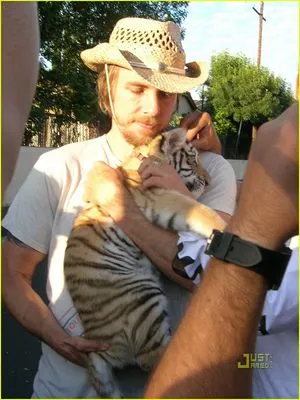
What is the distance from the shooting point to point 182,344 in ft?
3.92

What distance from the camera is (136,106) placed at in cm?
211

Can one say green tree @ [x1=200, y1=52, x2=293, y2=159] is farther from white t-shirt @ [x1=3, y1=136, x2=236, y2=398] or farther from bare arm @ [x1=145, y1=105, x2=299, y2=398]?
bare arm @ [x1=145, y1=105, x2=299, y2=398]

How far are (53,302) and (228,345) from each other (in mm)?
1036

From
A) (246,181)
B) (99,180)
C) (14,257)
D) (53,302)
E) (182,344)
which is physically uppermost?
(246,181)

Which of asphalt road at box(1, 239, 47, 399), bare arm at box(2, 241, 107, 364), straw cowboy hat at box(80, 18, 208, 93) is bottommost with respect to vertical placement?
asphalt road at box(1, 239, 47, 399)

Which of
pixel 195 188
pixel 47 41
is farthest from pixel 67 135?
pixel 195 188

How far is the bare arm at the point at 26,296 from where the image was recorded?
1.96 metres

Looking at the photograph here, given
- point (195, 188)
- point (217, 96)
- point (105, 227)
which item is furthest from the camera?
point (217, 96)

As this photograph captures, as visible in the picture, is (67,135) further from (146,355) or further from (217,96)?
(217,96)

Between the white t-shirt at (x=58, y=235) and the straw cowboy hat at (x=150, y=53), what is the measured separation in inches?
15.5

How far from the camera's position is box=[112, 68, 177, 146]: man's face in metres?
2.11

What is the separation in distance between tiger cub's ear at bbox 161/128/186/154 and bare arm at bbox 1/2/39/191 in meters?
1.29

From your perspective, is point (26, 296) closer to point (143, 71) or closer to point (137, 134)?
point (137, 134)

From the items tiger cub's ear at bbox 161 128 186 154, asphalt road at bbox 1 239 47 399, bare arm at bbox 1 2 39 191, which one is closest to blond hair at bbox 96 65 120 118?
tiger cub's ear at bbox 161 128 186 154
